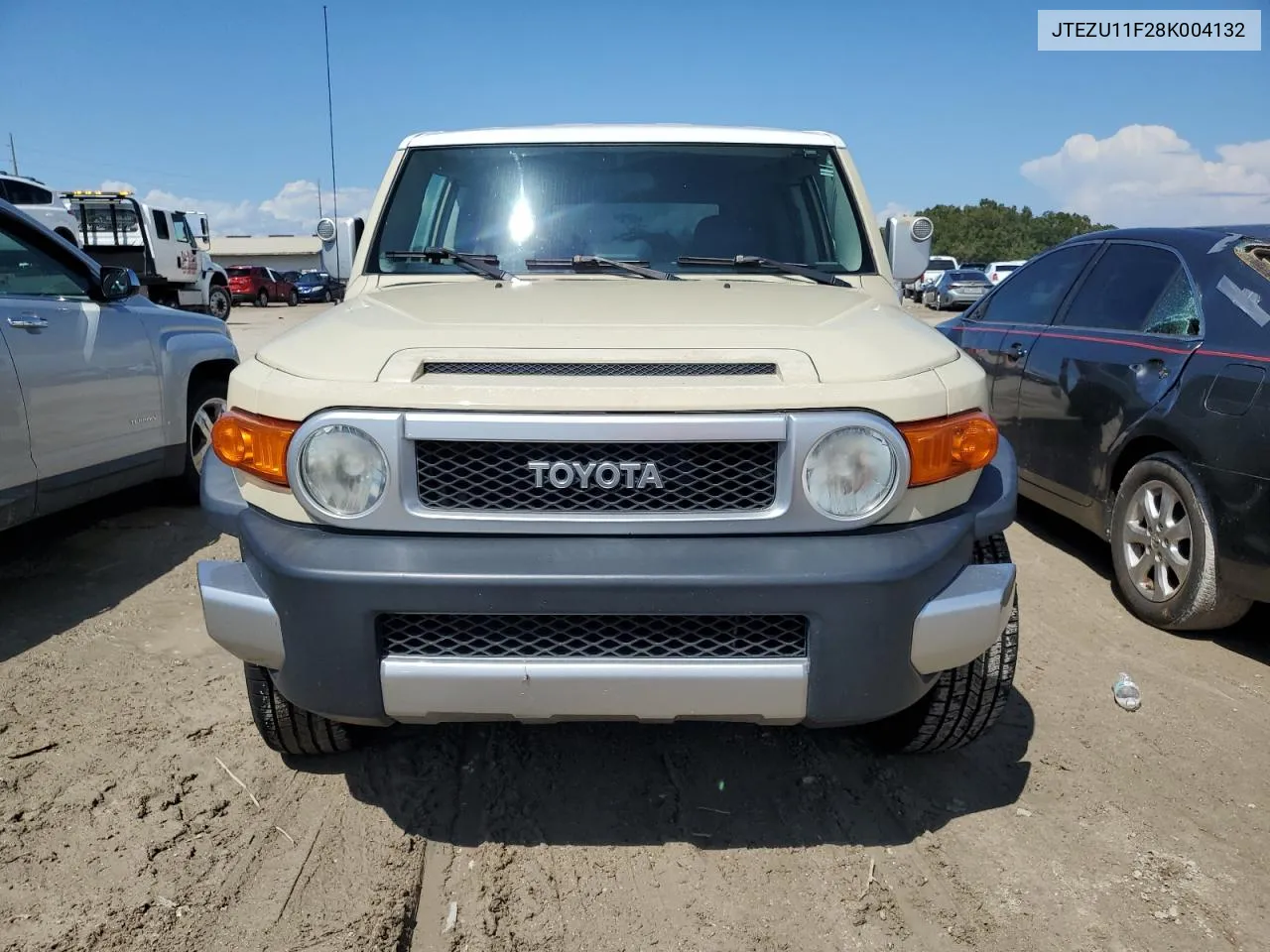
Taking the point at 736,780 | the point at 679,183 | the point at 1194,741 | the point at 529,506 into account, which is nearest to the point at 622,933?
the point at 736,780

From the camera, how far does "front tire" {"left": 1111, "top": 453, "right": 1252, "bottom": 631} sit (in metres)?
3.67

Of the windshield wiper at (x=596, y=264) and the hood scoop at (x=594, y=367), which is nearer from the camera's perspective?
the hood scoop at (x=594, y=367)

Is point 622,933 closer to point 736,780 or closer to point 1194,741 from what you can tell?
point 736,780

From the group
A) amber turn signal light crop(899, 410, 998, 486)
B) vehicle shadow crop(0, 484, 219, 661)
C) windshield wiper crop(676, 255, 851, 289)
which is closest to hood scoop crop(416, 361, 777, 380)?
amber turn signal light crop(899, 410, 998, 486)

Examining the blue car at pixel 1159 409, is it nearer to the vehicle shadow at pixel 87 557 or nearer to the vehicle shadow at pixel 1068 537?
the vehicle shadow at pixel 1068 537

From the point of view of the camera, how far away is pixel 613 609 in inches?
80.9

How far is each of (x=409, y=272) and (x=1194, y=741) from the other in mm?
3035

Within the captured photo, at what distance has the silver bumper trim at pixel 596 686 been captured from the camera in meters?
2.08

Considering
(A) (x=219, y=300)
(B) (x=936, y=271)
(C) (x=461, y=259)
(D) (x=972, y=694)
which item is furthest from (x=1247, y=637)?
(B) (x=936, y=271)

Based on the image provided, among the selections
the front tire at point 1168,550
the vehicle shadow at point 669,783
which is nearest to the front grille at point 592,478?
the vehicle shadow at point 669,783

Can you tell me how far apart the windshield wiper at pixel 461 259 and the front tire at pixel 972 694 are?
1739 mm

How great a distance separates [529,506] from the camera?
2.14 m

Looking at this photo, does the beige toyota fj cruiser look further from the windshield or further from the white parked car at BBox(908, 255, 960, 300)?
the white parked car at BBox(908, 255, 960, 300)

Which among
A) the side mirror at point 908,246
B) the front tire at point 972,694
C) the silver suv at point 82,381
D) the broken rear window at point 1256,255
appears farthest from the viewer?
the silver suv at point 82,381
